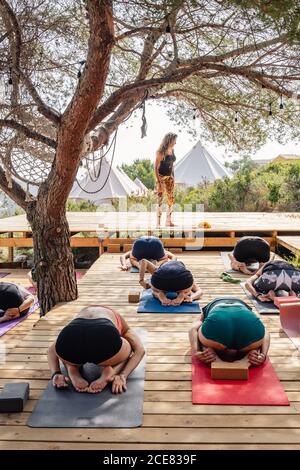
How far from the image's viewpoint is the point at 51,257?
4723mm

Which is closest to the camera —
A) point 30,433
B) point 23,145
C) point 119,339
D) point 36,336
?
point 30,433

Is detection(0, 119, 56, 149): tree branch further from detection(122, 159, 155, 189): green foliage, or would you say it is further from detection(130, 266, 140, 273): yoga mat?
detection(122, 159, 155, 189): green foliage

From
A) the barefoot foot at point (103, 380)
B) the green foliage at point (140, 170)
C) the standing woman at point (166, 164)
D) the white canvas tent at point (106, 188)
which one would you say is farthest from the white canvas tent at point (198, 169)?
the barefoot foot at point (103, 380)

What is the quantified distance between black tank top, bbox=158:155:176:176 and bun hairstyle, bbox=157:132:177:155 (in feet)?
0.50

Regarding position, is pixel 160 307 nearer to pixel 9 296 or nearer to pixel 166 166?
pixel 9 296

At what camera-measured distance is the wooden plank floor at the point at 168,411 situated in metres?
2.05

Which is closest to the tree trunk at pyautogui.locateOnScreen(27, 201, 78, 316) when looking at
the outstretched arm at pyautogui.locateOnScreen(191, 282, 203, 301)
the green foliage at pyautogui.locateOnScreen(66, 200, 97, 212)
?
the outstretched arm at pyautogui.locateOnScreen(191, 282, 203, 301)

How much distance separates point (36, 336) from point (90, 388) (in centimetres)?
119

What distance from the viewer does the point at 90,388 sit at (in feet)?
8.27

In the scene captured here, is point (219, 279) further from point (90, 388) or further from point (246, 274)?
point (90, 388)

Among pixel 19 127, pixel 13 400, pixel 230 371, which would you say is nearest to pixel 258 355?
pixel 230 371

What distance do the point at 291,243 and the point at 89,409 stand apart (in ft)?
Result: 18.2

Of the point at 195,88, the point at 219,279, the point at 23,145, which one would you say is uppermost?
the point at 195,88

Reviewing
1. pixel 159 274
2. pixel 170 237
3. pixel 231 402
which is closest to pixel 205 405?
pixel 231 402
